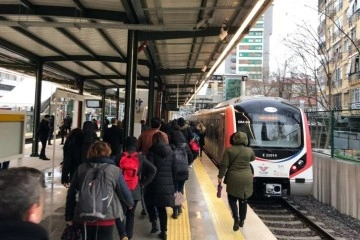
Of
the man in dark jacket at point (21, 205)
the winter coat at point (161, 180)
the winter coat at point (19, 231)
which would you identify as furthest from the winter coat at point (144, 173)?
the winter coat at point (19, 231)

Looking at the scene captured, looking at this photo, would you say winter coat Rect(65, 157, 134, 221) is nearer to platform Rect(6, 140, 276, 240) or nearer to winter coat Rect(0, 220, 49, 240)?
platform Rect(6, 140, 276, 240)

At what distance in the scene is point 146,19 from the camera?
9734 millimetres

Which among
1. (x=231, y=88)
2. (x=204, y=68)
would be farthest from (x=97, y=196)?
(x=231, y=88)

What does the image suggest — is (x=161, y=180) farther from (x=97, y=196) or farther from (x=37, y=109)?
(x=37, y=109)

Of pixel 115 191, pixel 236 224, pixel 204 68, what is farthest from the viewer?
pixel 204 68

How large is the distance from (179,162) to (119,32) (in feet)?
18.4

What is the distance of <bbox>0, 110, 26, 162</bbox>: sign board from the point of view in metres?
6.55

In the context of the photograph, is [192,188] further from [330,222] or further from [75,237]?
[75,237]

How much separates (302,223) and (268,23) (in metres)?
139

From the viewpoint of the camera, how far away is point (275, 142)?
1069 cm

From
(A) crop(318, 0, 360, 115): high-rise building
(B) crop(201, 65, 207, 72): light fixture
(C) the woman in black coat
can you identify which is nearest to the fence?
(B) crop(201, 65, 207, 72): light fixture

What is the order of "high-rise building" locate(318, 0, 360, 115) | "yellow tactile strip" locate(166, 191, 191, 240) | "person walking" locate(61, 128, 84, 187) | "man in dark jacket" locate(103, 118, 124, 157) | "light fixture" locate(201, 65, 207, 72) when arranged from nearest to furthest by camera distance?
"yellow tactile strip" locate(166, 191, 191, 240), "person walking" locate(61, 128, 84, 187), "man in dark jacket" locate(103, 118, 124, 157), "light fixture" locate(201, 65, 207, 72), "high-rise building" locate(318, 0, 360, 115)

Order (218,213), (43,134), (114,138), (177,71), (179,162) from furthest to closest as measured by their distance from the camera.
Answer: (177,71)
(43,134)
(114,138)
(218,213)
(179,162)

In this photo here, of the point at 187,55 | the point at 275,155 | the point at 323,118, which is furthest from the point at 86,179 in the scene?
the point at 187,55
